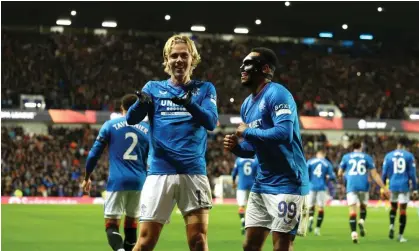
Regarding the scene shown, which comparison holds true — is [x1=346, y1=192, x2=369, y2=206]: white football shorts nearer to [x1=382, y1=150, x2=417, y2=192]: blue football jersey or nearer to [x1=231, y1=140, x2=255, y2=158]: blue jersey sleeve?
[x1=382, y1=150, x2=417, y2=192]: blue football jersey

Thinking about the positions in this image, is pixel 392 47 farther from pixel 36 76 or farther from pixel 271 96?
pixel 271 96

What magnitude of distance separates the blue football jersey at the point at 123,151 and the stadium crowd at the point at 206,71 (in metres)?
34.0

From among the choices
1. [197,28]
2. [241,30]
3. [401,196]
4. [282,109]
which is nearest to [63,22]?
[197,28]

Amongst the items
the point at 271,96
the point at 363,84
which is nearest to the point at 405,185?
the point at 271,96

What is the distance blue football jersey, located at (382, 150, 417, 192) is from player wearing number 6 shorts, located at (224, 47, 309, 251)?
38.4 feet

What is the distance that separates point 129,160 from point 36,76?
121 feet

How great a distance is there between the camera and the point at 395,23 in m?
54.2

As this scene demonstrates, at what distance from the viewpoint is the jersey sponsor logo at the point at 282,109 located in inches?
281

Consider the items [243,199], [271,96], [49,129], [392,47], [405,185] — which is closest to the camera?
[271,96]

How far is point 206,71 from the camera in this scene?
5169cm

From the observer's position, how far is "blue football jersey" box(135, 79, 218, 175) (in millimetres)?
7434

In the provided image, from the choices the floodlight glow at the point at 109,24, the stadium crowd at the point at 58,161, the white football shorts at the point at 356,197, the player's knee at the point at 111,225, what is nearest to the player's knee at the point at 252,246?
the player's knee at the point at 111,225

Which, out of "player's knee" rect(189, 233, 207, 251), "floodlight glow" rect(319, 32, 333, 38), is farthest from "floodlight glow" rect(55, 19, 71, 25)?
"player's knee" rect(189, 233, 207, 251)

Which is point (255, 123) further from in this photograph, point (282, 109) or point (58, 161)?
point (58, 161)
